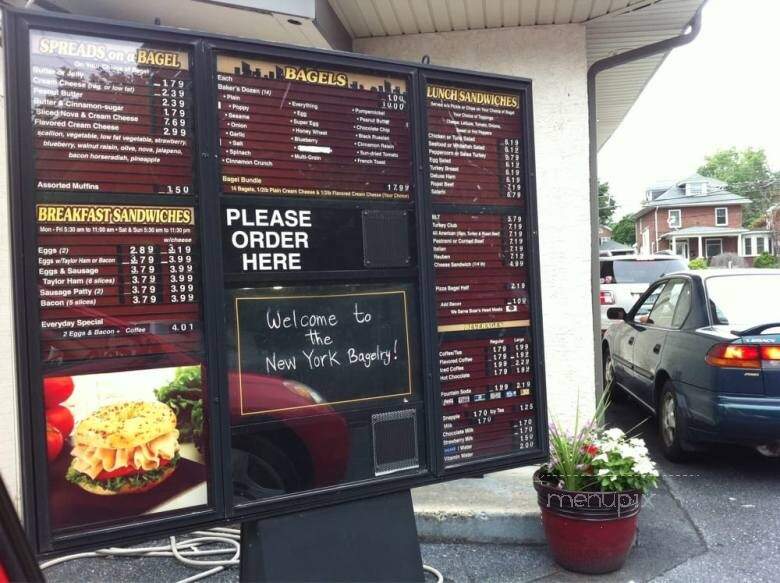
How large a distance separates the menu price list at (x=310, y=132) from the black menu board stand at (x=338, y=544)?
1307mm

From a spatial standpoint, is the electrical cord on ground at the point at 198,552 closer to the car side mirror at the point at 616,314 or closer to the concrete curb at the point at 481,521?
the concrete curb at the point at 481,521

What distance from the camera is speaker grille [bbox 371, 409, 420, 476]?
266cm

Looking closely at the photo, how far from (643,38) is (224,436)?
191 inches

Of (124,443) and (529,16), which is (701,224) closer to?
(529,16)

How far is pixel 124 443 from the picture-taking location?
2.18 metres

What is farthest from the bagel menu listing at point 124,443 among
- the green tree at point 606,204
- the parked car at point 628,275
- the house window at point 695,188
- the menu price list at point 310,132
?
the green tree at point 606,204

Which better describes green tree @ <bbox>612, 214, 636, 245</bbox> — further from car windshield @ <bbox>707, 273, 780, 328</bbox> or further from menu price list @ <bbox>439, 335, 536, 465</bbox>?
menu price list @ <bbox>439, 335, 536, 465</bbox>

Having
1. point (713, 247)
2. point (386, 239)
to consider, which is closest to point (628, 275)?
point (386, 239)

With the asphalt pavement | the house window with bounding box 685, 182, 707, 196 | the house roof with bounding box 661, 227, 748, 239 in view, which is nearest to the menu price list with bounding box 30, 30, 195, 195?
the asphalt pavement

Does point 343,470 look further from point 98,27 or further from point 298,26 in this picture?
point 298,26

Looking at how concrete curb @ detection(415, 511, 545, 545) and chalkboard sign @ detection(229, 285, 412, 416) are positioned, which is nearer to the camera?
chalkboard sign @ detection(229, 285, 412, 416)

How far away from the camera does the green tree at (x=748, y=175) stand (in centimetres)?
5400

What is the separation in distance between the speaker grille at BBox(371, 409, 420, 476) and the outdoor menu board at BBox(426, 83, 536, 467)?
0.58 feet

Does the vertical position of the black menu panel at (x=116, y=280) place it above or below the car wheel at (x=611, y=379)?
above
